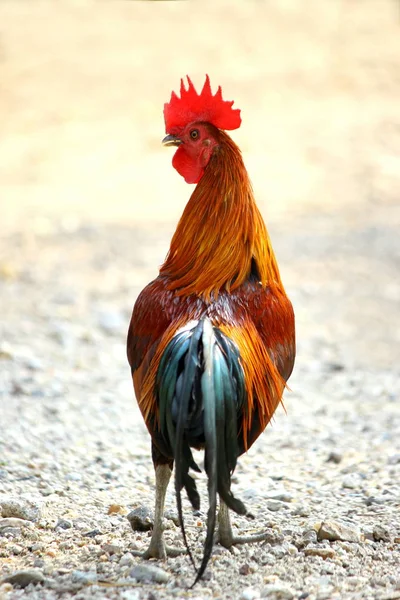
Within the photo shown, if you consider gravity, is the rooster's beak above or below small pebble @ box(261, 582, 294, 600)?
above

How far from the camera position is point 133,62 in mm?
17719

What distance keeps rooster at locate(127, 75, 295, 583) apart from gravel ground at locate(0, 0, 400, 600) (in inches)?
17.2

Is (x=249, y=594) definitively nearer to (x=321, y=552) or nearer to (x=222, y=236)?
(x=321, y=552)

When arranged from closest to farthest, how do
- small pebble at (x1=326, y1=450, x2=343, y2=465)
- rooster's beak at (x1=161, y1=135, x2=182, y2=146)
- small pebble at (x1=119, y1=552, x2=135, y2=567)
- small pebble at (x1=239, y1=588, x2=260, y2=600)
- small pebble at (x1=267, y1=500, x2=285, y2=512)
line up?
1. small pebble at (x1=239, y1=588, x2=260, y2=600)
2. small pebble at (x1=119, y1=552, x2=135, y2=567)
3. rooster's beak at (x1=161, y1=135, x2=182, y2=146)
4. small pebble at (x1=267, y1=500, x2=285, y2=512)
5. small pebble at (x1=326, y1=450, x2=343, y2=465)

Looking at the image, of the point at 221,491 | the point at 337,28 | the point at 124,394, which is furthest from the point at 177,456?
the point at 337,28

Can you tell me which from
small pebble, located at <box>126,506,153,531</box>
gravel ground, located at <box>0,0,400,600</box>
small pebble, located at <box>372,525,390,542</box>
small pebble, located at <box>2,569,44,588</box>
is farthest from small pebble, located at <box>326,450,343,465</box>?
small pebble, located at <box>2,569,44,588</box>

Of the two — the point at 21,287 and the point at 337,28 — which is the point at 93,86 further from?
the point at 21,287

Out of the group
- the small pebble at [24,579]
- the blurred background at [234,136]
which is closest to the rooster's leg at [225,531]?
the small pebble at [24,579]

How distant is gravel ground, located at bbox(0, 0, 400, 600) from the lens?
3.81 m

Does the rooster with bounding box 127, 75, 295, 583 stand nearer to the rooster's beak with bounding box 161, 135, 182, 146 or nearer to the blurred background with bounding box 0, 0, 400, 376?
the rooster's beak with bounding box 161, 135, 182, 146

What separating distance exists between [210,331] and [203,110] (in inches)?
48.2

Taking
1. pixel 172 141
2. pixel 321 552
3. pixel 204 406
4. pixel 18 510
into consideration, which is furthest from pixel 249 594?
pixel 172 141

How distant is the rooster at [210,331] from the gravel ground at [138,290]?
1.43ft

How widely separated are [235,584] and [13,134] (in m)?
12.5
